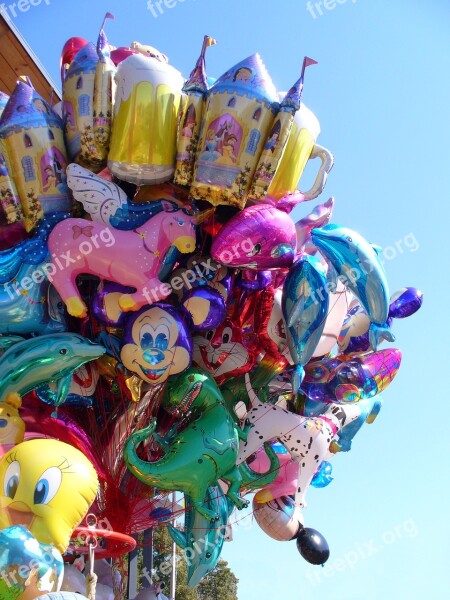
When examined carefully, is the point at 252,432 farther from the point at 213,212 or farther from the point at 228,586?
the point at 228,586

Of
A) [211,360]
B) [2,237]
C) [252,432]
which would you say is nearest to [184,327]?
[211,360]

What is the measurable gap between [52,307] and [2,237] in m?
0.48

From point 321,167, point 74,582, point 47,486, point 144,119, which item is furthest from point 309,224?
point 74,582

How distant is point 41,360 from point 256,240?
3.94ft

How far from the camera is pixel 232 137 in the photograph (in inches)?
157

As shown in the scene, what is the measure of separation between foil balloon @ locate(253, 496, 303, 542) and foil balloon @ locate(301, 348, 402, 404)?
2.52 ft

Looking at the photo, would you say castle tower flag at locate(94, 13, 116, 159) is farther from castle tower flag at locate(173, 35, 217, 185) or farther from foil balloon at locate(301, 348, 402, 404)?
foil balloon at locate(301, 348, 402, 404)

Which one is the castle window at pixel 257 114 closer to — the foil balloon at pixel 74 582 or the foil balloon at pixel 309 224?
the foil balloon at pixel 309 224

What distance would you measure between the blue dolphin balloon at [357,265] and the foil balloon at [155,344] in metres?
0.84

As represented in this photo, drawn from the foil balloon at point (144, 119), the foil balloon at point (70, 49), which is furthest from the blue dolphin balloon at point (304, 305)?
the foil balloon at point (70, 49)

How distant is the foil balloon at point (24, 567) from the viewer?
2.93 meters

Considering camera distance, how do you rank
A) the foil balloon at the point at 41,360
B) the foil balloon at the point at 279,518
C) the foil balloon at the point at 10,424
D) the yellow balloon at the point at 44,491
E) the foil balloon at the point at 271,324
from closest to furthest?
the yellow balloon at the point at 44,491 → the foil balloon at the point at 10,424 → the foil balloon at the point at 41,360 → the foil balloon at the point at 271,324 → the foil balloon at the point at 279,518

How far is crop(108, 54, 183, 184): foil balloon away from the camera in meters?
3.99

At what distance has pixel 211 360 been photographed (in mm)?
4398
